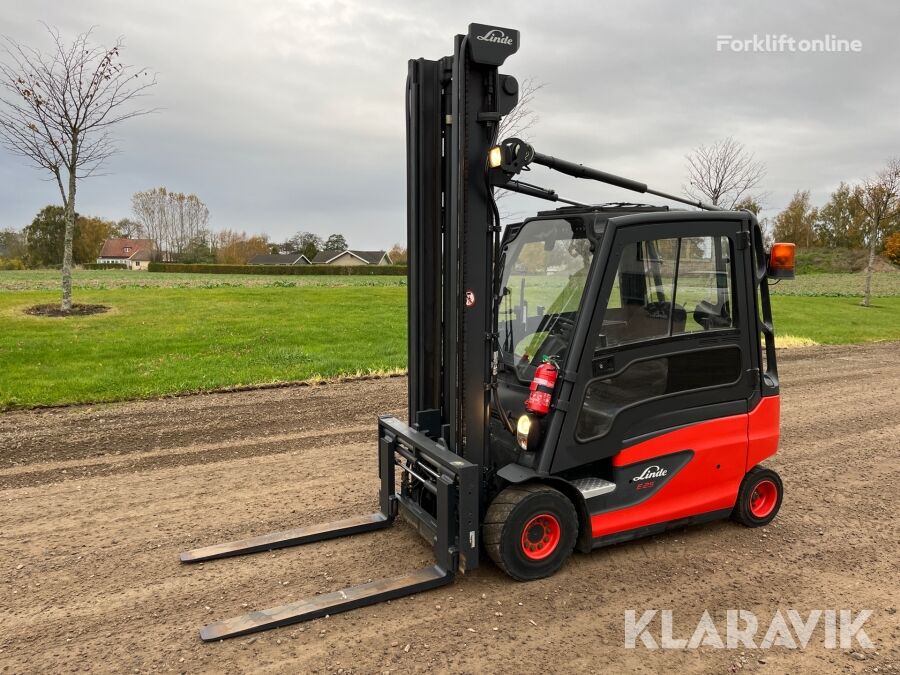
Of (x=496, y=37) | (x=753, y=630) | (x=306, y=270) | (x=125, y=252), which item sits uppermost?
(x=125, y=252)

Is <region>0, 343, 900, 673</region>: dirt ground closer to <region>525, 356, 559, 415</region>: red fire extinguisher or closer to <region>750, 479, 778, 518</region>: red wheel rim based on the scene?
<region>750, 479, 778, 518</region>: red wheel rim

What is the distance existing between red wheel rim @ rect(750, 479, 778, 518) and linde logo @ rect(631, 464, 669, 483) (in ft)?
3.68

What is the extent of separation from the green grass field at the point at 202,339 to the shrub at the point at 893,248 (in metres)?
35.5

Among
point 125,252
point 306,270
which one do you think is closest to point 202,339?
point 306,270

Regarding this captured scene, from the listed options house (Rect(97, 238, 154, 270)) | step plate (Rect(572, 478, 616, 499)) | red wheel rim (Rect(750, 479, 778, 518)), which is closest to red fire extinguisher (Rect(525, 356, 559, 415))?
step plate (Rect(572, 478, 616, 499))

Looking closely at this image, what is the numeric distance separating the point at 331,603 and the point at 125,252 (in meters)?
97.1

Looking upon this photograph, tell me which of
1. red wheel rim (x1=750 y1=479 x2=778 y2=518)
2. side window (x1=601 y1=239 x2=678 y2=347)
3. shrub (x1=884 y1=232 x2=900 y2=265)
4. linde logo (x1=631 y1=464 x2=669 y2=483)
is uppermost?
shrub (x1=884 y1=232 x2=900 y2=265)

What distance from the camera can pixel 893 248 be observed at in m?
54.0

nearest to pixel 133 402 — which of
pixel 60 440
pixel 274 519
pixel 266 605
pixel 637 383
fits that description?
pixel 60 440

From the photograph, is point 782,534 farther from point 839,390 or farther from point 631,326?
point 839,390

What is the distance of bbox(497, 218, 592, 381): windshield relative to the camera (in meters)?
4.23

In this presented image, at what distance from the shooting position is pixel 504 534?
12.6ft

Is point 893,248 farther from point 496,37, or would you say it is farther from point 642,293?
point 496,37

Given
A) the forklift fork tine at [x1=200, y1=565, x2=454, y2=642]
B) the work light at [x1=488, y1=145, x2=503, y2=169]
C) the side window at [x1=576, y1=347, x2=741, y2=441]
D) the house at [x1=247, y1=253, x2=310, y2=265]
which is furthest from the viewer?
the house at [x1=247, y1=253, x2=310, y2=265]
